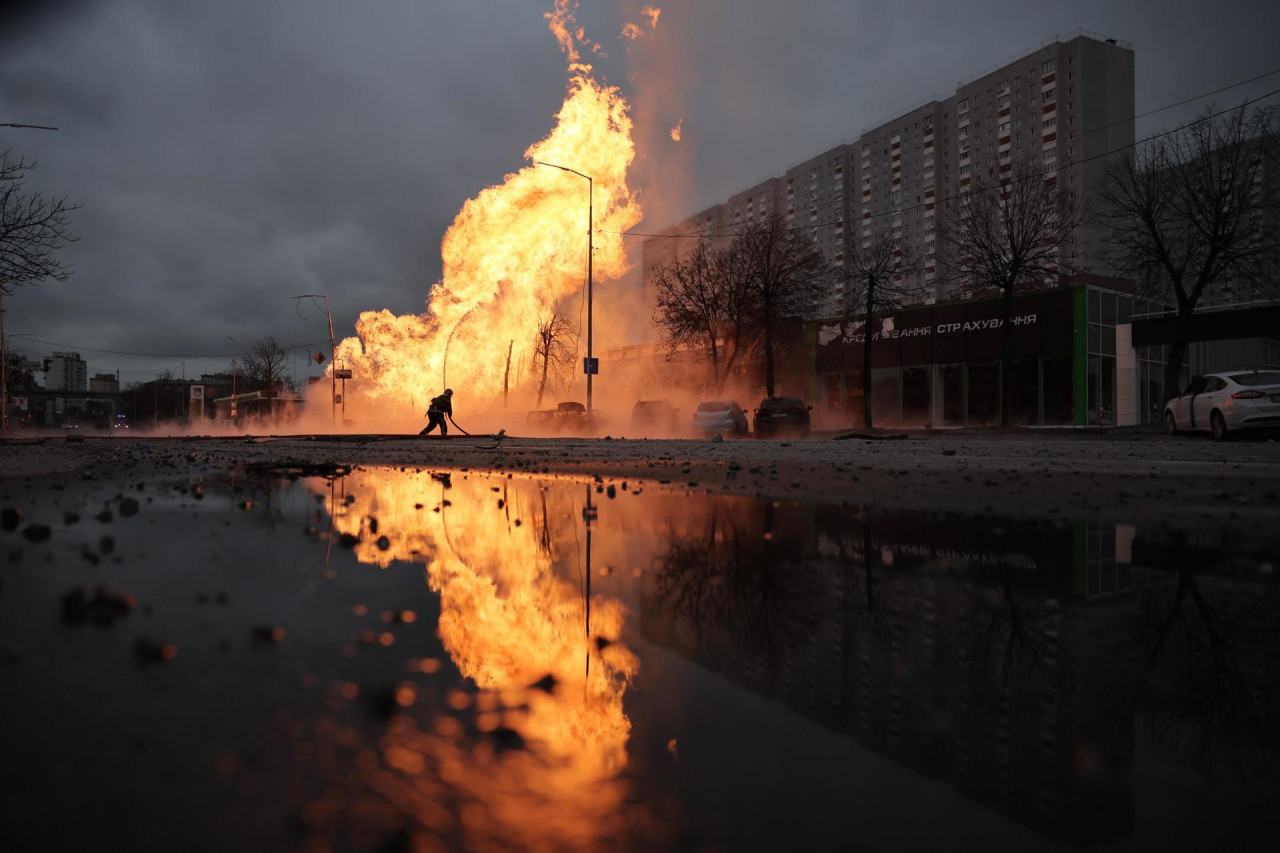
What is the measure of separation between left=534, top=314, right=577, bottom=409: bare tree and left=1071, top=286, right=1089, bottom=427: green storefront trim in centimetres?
3587

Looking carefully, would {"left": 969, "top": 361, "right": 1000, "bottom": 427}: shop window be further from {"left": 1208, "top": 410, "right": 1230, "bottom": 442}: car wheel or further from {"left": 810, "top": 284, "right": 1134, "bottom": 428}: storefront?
{"left": 1208, "top": 410, "right": 1230, "bottom": 442}: car wheel

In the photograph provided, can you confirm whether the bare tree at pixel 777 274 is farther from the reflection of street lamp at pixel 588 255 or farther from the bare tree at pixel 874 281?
the reflection of street lamp at pixel 588 255

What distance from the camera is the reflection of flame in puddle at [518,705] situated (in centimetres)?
176

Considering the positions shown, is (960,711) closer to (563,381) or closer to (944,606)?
(944,606)

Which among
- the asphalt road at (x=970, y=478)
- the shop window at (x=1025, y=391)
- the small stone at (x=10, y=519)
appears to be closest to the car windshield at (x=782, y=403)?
the asphalt road at (x=970, y=478)

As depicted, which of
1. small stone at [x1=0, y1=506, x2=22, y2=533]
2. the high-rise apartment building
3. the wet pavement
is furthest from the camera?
the high-rise apartment building

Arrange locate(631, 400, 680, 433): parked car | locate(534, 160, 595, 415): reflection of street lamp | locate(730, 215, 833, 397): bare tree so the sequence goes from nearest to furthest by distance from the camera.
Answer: locate(631, 400, 680, 433): parked car, locate(534, 160, 595, 415): reflection of street lamp, locate(730, 215, 833, 397): bare tree

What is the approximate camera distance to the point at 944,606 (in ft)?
11.3

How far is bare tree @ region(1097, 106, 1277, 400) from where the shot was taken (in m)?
32.8

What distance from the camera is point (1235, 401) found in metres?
18.9

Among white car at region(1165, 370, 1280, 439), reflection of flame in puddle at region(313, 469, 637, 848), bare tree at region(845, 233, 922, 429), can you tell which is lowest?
reflection of flame in puddle at region(313, 469, 637, 848)

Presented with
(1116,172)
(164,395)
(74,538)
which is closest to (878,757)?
(74,538)

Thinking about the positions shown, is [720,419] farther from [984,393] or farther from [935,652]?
[935,652]

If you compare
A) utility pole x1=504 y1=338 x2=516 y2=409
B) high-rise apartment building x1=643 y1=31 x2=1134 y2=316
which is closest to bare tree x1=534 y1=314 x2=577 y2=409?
utility pole x1=504 y1=338 x2=516 y2=409
